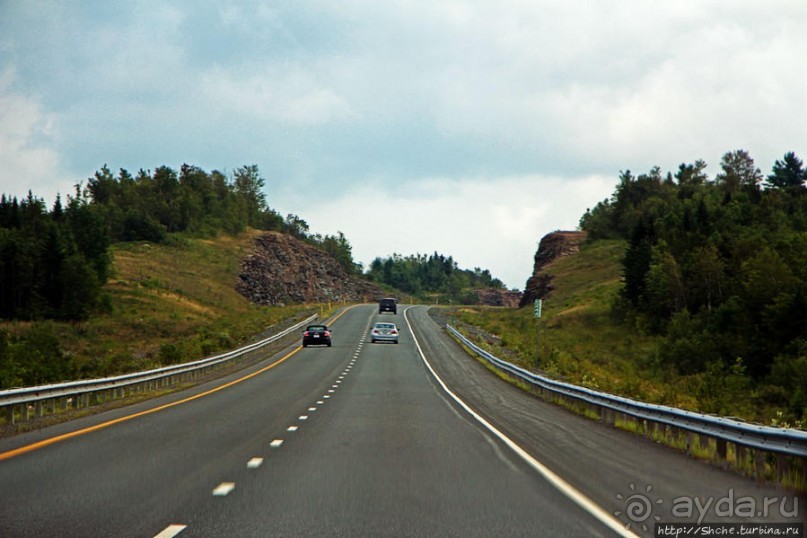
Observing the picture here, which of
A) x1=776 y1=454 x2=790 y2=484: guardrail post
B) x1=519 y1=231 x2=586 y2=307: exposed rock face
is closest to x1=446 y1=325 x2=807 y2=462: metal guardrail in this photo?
x1=776 y1=454 x2=790 y2=484: guardrail post

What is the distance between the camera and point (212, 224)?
153 meters

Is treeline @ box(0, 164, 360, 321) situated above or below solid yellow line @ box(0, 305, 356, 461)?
above

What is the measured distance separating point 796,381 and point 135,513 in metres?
44.3

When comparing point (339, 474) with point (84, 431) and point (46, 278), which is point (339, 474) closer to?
point (84, 431)

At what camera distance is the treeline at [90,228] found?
2963 inches

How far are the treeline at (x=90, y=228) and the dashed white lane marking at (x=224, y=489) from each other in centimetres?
7176

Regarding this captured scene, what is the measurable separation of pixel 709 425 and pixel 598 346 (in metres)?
56.3

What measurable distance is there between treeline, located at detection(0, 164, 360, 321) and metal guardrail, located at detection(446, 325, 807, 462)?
2666 inches

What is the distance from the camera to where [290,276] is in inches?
5384

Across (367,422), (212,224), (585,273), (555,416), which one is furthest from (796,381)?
(212,224)

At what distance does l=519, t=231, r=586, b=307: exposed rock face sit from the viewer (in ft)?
420

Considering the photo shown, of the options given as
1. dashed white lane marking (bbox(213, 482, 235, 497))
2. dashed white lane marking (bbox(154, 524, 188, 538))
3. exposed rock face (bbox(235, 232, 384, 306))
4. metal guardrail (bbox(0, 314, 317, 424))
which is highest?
exposed rock face (bbox(235, 232, 384, 306))

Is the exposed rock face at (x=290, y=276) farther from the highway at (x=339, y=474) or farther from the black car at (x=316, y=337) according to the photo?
the highway at (x=339, y=474)

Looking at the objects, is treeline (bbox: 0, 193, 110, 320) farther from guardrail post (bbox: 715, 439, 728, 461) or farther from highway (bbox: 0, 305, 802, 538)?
guardrail post (bbox: 715, 439, 728, 461)
